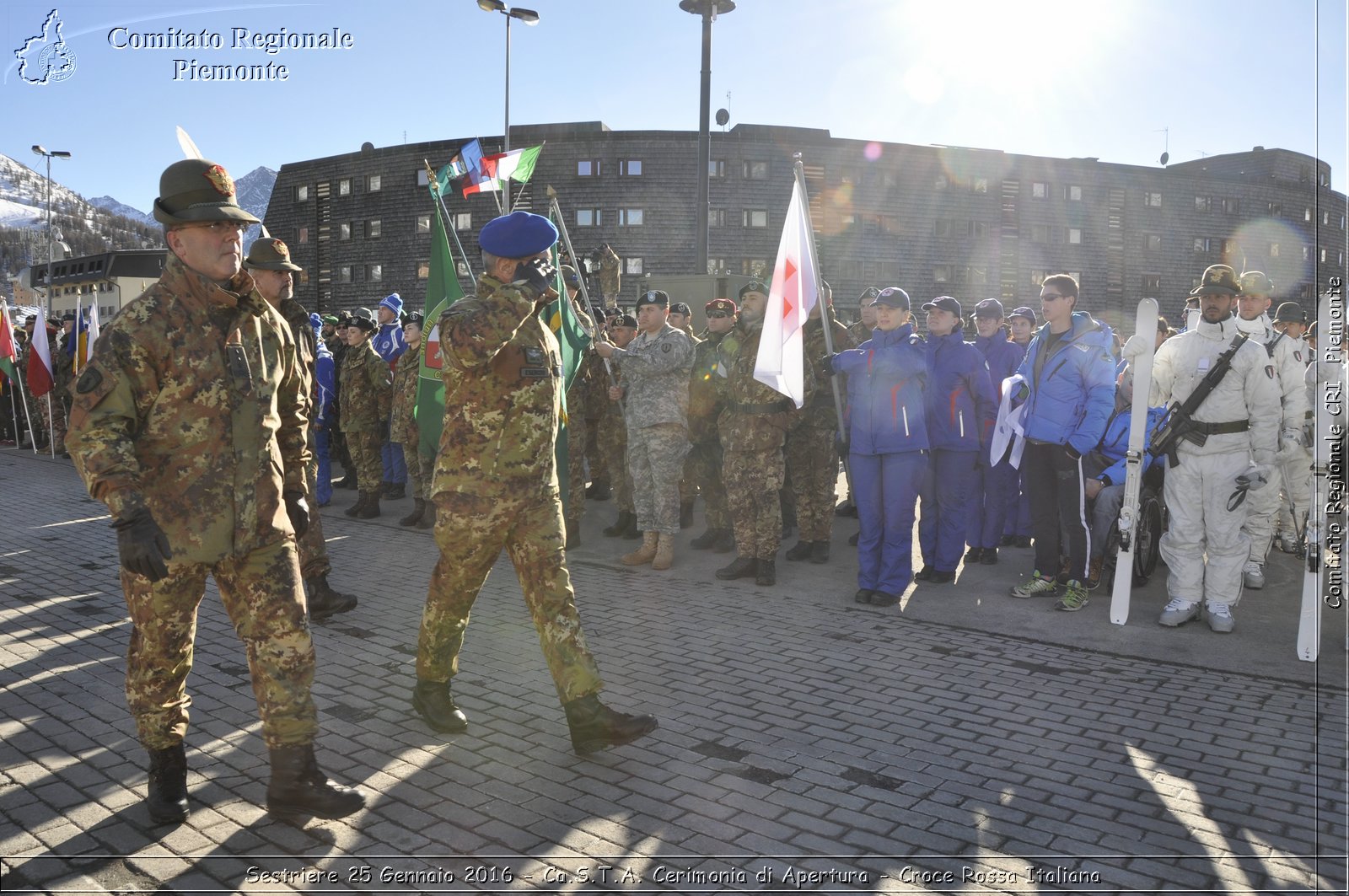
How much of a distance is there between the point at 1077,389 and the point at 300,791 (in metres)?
5.63

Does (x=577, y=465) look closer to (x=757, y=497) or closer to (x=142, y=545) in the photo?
(x=757, y=497)

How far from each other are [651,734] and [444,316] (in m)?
2.08

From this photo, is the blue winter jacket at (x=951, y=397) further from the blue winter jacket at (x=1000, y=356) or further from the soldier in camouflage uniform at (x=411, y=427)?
the soldier in camouflage uniform at (x=411, y=427)

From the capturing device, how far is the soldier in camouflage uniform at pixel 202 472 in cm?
331

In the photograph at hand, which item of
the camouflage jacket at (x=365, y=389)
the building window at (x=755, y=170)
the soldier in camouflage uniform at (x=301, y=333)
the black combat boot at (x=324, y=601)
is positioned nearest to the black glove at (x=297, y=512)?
the soldier in camouflage uniform at (x=301, y=333)

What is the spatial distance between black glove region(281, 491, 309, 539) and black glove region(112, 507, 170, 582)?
2.03 feet

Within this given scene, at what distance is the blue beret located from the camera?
167 inches

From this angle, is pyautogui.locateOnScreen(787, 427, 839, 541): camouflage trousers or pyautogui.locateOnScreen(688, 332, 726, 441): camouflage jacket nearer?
pyautogui.locateOnScreen(787, 427, 839, 541): camouflage trousers

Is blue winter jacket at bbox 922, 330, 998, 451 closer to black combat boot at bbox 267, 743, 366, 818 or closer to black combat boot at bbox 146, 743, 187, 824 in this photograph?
black combat boot at bbox 267, 743, 366, 818

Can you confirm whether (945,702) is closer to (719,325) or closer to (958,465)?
(958,465)

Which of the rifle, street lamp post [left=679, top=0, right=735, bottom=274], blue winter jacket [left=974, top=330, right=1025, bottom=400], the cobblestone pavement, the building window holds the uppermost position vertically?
the building window

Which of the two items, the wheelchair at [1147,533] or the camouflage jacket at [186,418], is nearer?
the camouflage jacket at [186,418]

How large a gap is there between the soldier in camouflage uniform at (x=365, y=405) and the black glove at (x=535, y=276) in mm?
6724

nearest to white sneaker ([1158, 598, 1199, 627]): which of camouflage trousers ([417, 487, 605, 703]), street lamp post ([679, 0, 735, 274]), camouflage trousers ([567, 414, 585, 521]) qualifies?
camouflage trousers ([417, 487, 605, 703])
